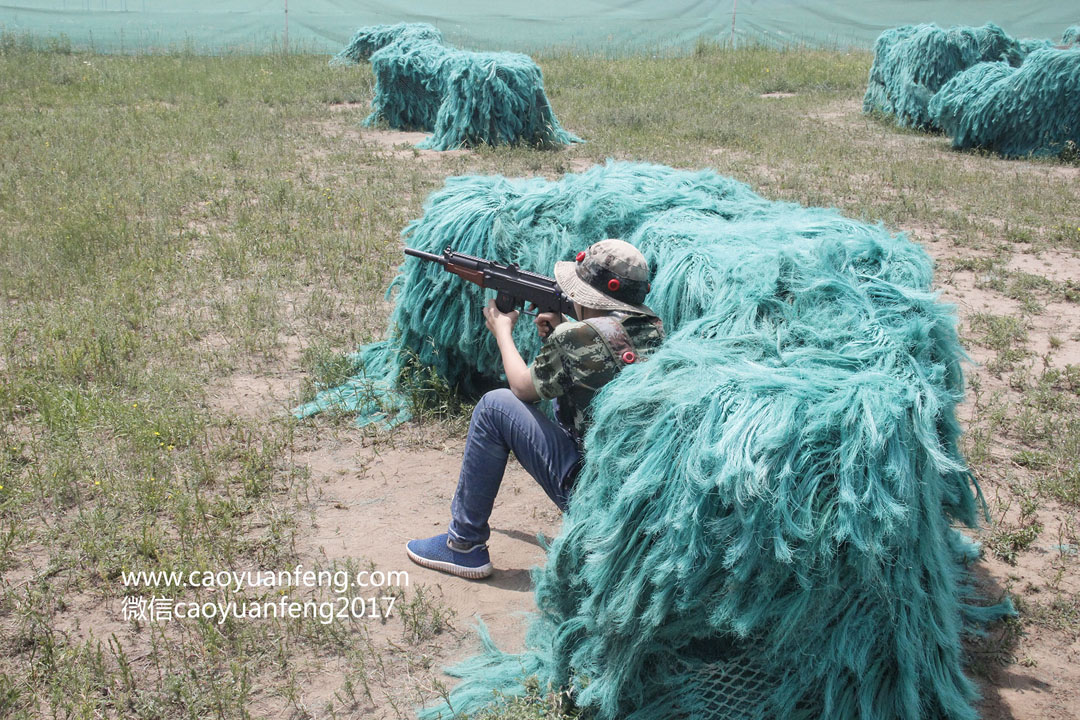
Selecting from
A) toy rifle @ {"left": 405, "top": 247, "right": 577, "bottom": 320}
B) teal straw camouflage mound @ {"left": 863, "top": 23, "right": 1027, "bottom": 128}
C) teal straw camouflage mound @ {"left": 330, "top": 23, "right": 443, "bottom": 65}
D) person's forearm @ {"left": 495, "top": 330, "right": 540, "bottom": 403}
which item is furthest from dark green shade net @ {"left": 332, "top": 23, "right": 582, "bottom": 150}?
person's forearm @ {"left": 495, "top": 330, "right": 540, "bottom": 403}

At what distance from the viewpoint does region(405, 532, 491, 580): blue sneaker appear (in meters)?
3.45

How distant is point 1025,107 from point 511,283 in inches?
347

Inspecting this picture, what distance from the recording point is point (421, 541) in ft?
11.6

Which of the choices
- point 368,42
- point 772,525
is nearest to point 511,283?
point 772,525

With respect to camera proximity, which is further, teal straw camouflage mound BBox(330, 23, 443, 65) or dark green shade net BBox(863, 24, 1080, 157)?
teal straw camouflage mound BBox(330, 23, 443, 65)

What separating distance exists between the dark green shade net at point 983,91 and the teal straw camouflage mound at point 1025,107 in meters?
0.01

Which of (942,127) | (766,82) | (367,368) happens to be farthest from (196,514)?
(766,82)

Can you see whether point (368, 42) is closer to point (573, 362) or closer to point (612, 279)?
point (612, 279)

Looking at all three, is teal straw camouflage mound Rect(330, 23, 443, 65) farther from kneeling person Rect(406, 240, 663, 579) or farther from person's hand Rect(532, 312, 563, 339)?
kneeling person Rect(406, 240, 663, 579)

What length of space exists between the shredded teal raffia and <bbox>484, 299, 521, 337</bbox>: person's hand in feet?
2.42

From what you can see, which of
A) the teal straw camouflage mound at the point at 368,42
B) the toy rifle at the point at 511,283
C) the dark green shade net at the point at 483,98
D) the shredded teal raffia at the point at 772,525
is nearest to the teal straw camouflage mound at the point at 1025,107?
the dark green shade net at the point at 483,98

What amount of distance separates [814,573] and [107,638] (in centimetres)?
233

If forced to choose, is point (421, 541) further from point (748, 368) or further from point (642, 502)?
point (748, 368)

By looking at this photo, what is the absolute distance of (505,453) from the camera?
326 cm
